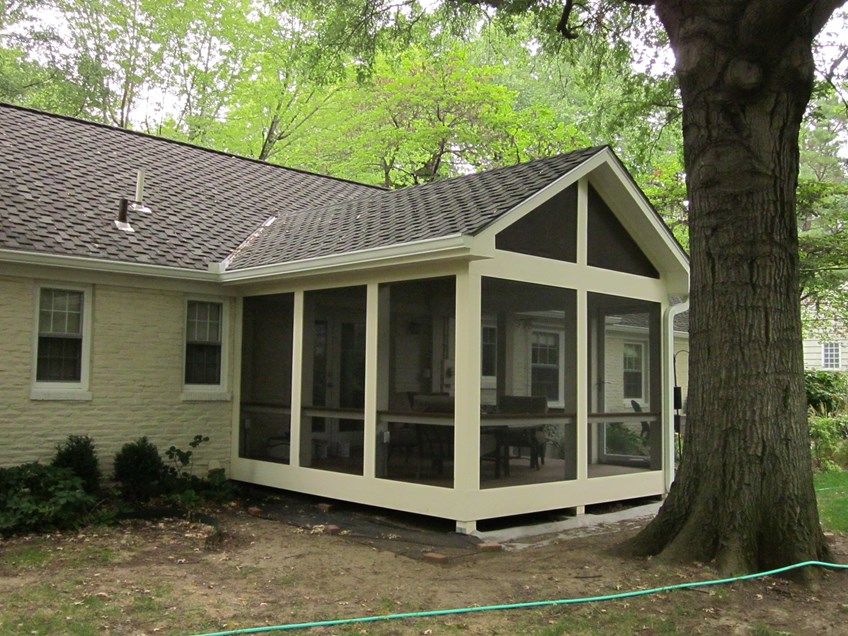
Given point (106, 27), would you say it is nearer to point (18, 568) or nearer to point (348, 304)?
point (348, 304)

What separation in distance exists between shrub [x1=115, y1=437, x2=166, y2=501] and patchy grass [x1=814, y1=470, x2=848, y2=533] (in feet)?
25.3

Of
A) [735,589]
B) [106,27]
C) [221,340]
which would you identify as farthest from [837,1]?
[106,27]

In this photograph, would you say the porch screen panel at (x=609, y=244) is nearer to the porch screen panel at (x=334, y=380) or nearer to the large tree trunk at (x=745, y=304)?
the large tree trunk at (x=745, y=304)

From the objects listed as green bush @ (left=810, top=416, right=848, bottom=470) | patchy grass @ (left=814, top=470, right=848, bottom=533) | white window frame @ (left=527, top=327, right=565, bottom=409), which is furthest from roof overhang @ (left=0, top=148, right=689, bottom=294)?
green bush @ (left=810, top=416, right=848, bottom=470)

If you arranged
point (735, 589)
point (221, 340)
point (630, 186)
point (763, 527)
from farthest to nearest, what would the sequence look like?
1. point (221, 340)
2. point (630, 186)
3. point (763, 527)
4. point (735, 589)

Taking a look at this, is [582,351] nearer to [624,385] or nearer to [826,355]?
[624,385]

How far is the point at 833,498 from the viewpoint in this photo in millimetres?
11000

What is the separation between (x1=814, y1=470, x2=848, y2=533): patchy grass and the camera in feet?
30.3

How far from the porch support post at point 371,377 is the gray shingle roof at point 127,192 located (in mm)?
2863

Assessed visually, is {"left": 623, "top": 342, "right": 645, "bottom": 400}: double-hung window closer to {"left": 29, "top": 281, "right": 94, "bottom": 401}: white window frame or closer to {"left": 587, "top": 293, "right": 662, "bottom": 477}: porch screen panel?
{"left": 587, "top": 293, "right": 662, "bottom": 477}: porch screen panel

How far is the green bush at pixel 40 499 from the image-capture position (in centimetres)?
829

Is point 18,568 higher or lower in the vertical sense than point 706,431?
lower

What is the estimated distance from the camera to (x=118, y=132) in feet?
46.5

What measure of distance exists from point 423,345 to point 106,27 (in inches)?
952
